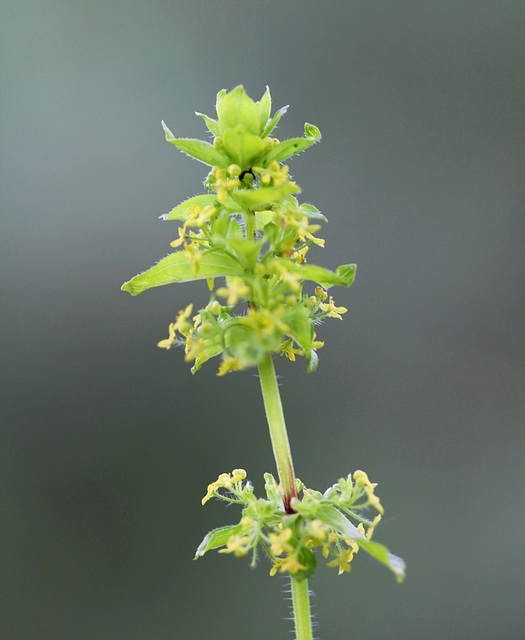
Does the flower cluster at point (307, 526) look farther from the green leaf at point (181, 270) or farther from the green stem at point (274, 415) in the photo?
the green leaf at point (181, 270)

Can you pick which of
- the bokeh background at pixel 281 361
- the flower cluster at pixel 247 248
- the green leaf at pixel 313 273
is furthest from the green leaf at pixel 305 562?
the bokeh background at pixel 281 361

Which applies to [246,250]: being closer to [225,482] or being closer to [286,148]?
[286,148]

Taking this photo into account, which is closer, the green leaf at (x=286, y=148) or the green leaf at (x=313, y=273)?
the green leaf at (x=313, y=273)

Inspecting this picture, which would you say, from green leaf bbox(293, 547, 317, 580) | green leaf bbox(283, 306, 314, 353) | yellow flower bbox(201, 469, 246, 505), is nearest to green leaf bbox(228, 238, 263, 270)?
green leaf bbox(283, 306, 314, 353)

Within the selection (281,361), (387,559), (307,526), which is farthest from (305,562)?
(281,361)

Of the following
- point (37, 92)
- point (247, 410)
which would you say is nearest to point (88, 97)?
point (37, 92)

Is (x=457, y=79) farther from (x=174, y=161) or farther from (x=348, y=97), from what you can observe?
(x=174, y=161)
